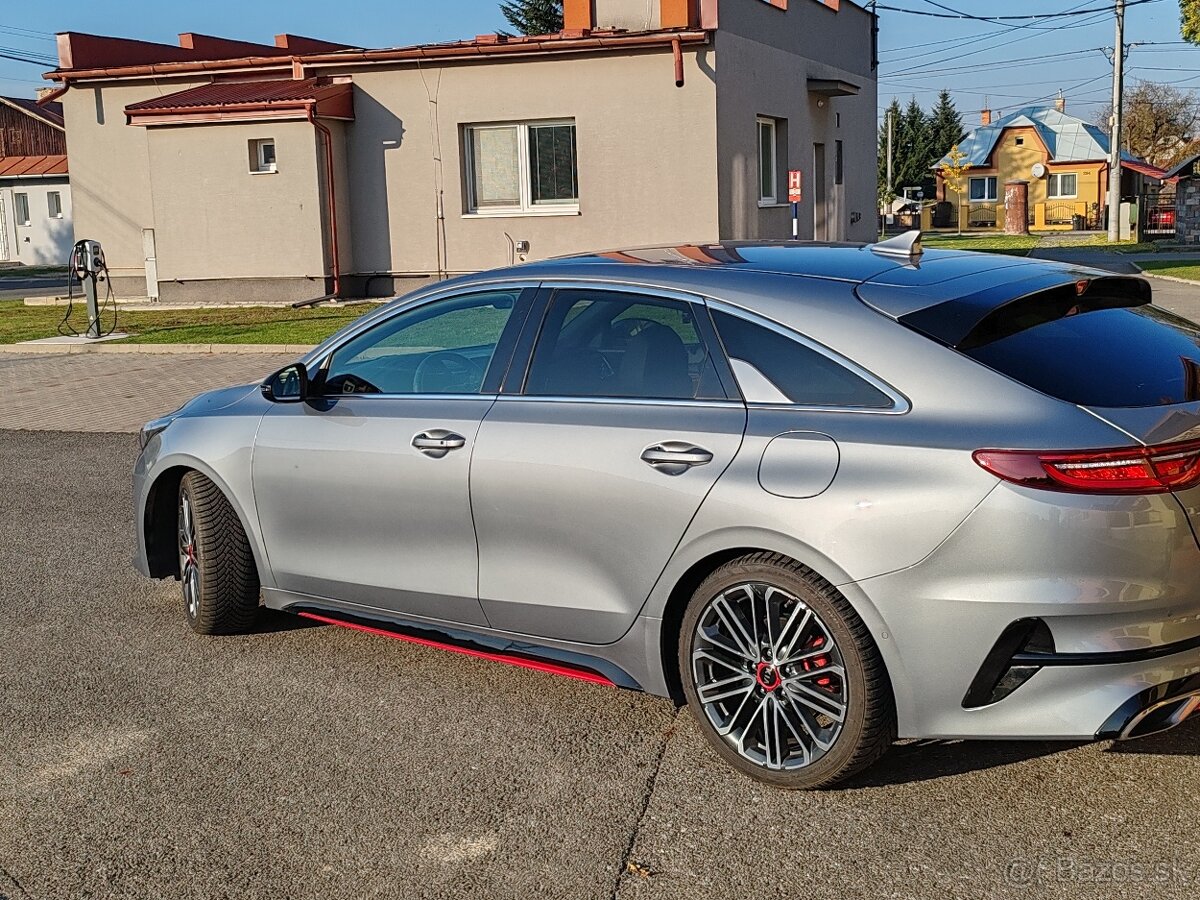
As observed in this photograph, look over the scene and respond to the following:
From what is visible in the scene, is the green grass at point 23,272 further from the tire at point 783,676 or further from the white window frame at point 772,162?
the tire at point 783,676

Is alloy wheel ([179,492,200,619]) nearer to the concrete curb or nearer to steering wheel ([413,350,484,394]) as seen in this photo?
steering wheel ([413,350,484,394])

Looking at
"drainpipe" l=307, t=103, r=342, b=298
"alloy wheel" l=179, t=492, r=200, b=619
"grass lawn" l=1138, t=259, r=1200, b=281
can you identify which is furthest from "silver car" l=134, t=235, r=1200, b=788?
"grass lawn" l=1138, t=259, r=1200, b=281

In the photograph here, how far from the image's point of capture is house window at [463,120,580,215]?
77.7 ft

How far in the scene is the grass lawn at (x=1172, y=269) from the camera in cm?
2628

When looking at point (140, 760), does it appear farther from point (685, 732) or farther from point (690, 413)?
point (690, 413)

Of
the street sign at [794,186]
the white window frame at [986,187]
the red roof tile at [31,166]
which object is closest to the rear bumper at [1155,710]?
the street sign at [794,186]

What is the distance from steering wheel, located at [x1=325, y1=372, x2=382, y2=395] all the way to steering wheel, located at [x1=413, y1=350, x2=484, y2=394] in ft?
0.72

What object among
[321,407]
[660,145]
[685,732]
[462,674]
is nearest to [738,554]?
[685,732]

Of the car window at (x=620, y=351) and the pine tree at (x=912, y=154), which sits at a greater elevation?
the pine tree at (x=912, y=154)

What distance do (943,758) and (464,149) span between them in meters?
20.8

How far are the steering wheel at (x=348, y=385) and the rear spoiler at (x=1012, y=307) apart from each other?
2.27 meters

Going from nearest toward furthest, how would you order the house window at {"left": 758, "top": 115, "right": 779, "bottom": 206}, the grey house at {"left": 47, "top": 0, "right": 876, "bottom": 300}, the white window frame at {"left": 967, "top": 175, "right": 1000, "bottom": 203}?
the grey house at {"left": 47, "top": 0, "right": 876, "bottom": 300}
the house window at {"left": 758, "top": 115, "right": 779, "bottom": 206}
the white window frame at {"left": 967, "top": 175, "right": 1000, "bottom": 203}

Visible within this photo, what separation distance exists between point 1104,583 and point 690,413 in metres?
1.36

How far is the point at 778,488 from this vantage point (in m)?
4.12
